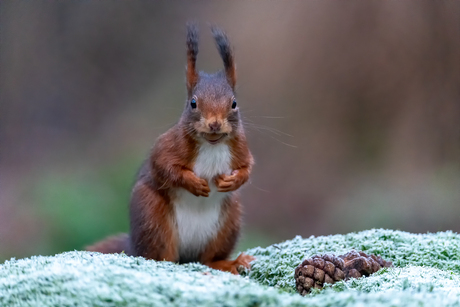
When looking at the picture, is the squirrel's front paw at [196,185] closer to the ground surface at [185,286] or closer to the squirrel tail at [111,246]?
the ground surface at [185,286]

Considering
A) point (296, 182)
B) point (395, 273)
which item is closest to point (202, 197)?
point (395, 273)

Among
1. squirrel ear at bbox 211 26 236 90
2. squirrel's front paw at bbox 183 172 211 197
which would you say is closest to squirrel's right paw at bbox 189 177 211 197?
squirrel's front paw at bbox 183 172 211 197

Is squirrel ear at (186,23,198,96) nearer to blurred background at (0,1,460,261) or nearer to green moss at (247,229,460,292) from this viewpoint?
green moss at (247,229,460,292)

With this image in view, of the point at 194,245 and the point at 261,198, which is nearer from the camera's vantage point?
the point at 194,245

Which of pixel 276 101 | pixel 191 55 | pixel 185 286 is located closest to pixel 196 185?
pixel 191 55

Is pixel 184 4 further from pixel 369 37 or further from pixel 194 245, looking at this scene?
pixel 194 245


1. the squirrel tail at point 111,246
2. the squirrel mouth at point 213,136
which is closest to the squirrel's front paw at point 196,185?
the squirrel mouth at point 213,136

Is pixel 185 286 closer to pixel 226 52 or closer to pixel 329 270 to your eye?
pixel 329 270
